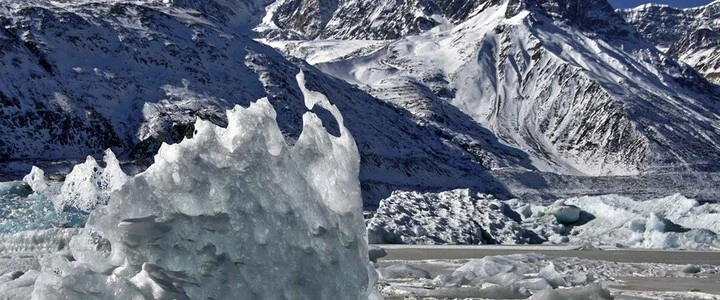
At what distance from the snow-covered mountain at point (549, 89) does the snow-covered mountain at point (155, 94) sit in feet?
50.6

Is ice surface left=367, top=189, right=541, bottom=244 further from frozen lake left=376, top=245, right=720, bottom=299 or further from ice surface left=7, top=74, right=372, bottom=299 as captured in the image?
ice surface left=7, top=74, right=372, bottom=299

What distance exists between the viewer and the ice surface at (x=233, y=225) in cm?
566

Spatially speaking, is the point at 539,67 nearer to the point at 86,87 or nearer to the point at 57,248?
the point at 86,87

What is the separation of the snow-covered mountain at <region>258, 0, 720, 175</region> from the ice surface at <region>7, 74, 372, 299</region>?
11174cm

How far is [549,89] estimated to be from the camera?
453ft

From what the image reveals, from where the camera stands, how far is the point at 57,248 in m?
18.4

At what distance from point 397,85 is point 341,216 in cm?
13112

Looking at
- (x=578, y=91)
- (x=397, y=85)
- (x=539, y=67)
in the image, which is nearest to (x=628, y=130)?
(x=578, y=91)

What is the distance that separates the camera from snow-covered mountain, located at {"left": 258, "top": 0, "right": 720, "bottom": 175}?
4855 inches

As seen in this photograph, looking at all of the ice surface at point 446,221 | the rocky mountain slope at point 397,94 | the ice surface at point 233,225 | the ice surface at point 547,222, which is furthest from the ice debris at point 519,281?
the rocky mountain slope at point 397,94

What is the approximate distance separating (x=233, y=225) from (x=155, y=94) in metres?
86.3

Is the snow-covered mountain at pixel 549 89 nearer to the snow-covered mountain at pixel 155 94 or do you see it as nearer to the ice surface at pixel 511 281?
the snow-covered mountain at pixel 155 94

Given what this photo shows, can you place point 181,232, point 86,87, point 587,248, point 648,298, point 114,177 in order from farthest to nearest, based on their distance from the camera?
1. point 86,87
2. point 587,248
3. point 648,298
4. point 114,177
5. point 181,232

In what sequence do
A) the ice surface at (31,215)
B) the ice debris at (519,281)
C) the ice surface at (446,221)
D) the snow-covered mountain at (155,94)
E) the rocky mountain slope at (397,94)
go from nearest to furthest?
the ice debris at (519,281) < the ice surface at (31,215) < the ice surface at (446,221) < the snow-covered mountain at (155,94) < the rocky mountain slope at (397,94)
